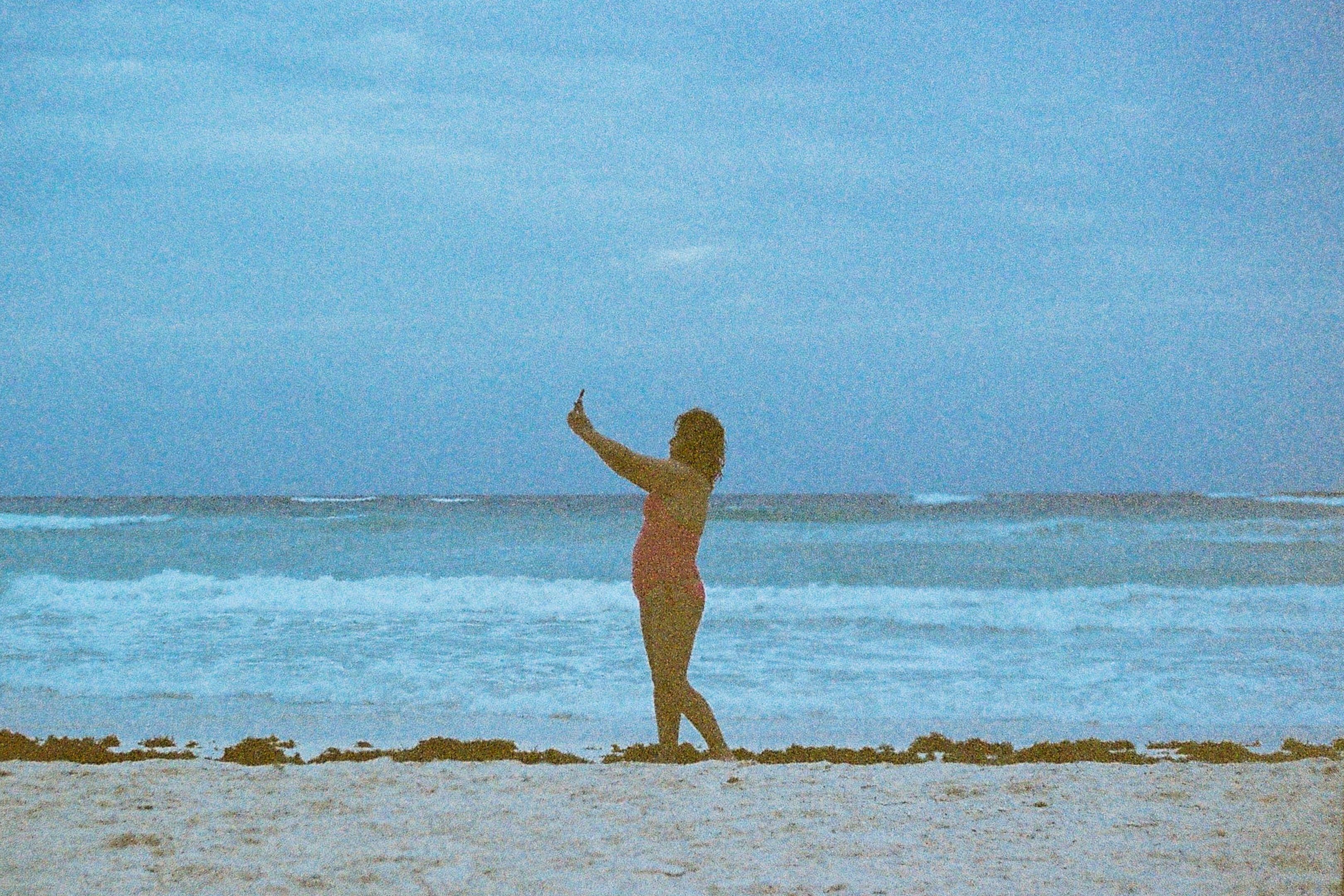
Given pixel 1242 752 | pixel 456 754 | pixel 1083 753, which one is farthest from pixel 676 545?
pixel 1242 752

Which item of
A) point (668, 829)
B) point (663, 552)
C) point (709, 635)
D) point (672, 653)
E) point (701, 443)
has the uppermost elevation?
point (701, 443)

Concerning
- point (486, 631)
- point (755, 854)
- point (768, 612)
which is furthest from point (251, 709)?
point (768, 612)

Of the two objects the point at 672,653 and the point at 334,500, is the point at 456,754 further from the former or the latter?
the point at 334,500

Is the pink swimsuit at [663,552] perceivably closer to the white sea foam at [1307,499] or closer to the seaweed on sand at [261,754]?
the seaweed on sand at [261,754]

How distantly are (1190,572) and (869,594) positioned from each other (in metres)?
6.60

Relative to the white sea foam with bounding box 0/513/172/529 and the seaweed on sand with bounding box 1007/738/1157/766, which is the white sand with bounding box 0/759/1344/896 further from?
the white sea foam with bounding box 0/513/172/529

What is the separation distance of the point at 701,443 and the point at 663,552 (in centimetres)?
52

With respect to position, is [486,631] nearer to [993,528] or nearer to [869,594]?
[869,594]

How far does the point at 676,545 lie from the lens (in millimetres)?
5195

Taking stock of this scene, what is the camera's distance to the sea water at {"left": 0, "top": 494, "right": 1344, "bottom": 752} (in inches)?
332

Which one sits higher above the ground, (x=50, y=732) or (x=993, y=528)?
(x=993, y=528)

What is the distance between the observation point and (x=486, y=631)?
1245 centimetres

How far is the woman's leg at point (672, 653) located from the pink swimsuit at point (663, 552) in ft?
0.14

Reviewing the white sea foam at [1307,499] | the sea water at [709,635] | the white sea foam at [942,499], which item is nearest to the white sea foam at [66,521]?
the sea water at [709,635]
